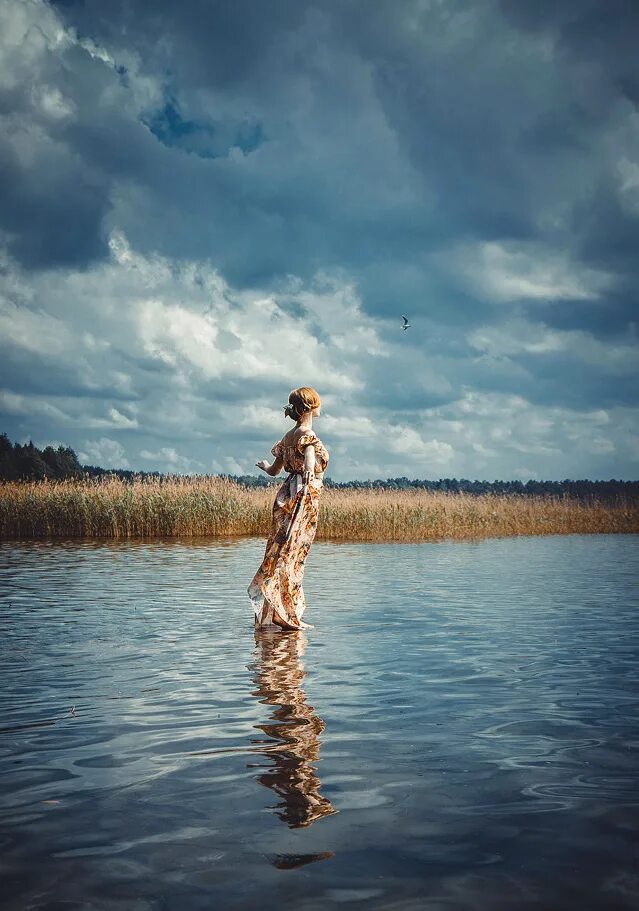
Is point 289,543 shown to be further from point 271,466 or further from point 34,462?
point 34,462

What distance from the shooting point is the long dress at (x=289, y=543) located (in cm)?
966

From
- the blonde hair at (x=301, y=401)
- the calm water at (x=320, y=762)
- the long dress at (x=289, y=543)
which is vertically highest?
the blonde hair at (x=301, y=401)

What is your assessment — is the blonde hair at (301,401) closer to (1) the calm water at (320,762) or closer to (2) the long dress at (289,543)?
(2) the long dress at (289,543)

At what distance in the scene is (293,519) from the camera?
32.9 ft

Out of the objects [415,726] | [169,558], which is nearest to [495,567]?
[169,558]

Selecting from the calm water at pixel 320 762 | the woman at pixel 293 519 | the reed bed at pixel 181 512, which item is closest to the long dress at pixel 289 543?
the woman at pixel 293 519

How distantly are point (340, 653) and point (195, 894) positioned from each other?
17.1ft

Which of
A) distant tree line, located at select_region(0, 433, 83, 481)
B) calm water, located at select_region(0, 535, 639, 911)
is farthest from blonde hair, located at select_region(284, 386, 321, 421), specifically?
distant tree line, located at select_region(0, 433, 83, 481)

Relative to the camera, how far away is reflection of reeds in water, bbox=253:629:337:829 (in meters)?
3.71

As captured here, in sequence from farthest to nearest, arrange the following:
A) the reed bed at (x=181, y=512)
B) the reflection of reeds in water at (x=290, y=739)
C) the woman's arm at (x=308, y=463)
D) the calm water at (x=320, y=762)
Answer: the reed bed at (x=181, y=512) < the woman's arm at (x=308, y=463) < the reflection of reeds in water at (x=290, y=739) < the calm water at (x=320, y=762)

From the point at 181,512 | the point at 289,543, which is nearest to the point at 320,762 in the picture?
the point at 289,543

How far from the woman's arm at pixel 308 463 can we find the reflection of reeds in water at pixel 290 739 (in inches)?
98.5

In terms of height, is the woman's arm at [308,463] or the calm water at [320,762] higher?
the woman's arm at [308,463]

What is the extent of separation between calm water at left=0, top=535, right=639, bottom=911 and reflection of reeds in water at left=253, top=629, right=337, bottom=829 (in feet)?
0.06
